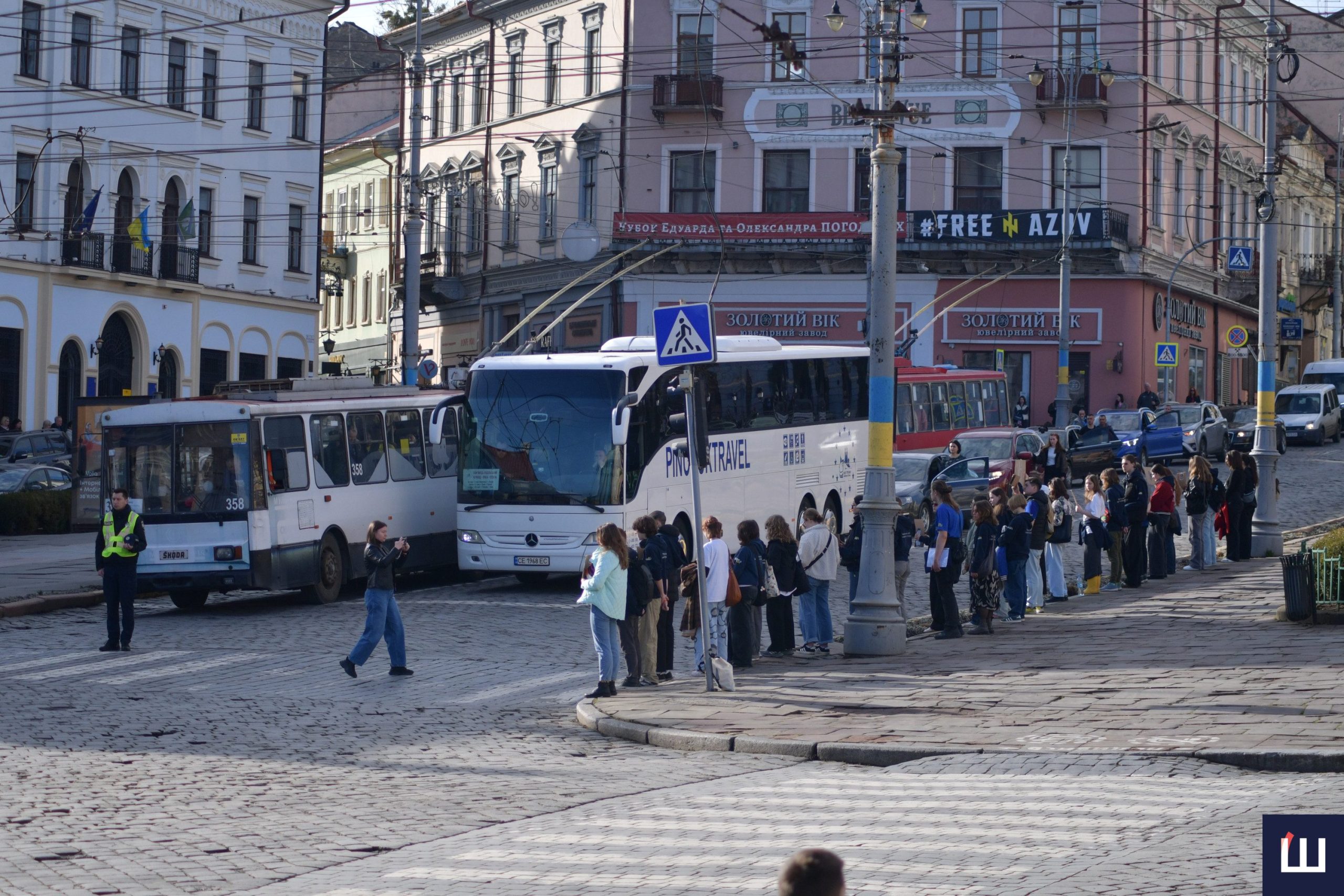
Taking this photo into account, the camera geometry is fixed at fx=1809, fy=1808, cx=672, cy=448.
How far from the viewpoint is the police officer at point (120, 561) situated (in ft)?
62.2

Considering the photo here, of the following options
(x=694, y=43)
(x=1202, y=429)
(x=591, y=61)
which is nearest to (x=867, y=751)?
(x=1202, y=429)

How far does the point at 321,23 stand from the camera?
5809 cm

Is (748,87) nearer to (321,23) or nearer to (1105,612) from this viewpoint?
(321,23)

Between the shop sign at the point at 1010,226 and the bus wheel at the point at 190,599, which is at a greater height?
the shop sign at the point at 1010,226

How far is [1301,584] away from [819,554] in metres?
5.14

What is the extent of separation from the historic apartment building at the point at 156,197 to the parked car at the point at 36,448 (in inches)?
281

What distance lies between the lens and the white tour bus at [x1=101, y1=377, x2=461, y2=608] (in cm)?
2294

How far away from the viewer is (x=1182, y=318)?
190 ft

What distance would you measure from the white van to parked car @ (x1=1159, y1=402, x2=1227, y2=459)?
14.7m

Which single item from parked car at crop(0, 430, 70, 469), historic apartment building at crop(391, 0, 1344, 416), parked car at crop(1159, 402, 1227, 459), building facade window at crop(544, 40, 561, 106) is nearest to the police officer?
parked car at crop(0, 430, 70, 469)

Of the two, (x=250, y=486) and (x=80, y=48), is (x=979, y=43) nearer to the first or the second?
(x=80, y=48)

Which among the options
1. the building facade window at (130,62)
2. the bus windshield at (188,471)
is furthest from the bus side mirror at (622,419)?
the building facade window at (130,62)

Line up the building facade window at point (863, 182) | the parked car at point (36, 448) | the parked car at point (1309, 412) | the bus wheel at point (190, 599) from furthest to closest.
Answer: the building facade window at point (863, 182) < the parked car at point (1309, 412) < the parked car at point (36, 448) < the bus wheel at point (190, 599)

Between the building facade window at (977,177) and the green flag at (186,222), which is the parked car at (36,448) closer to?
the green flag at (186,222)
